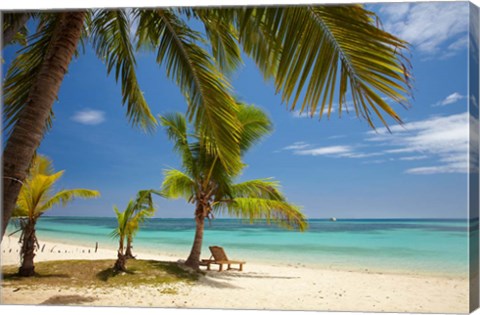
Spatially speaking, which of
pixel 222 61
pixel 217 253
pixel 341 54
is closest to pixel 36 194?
pixel 217 253

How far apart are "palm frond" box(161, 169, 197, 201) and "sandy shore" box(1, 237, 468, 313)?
0.68m

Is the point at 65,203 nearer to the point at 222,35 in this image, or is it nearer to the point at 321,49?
the point at 222,35

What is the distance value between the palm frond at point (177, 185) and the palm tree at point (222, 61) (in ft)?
2.70

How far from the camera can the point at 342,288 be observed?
4766 millimetres

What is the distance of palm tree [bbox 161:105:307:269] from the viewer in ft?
18.0

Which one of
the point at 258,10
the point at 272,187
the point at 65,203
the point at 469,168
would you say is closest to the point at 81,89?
the point at 65,203

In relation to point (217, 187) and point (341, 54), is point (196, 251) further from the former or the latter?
point (341, 54)

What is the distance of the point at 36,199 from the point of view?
540cm

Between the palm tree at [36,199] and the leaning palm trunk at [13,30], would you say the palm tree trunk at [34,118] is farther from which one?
the palm tree at [36,199]

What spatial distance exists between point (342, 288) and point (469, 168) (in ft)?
5.21

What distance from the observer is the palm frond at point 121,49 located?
3.99m

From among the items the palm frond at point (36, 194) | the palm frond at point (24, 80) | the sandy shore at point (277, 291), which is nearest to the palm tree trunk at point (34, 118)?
the palm frond at point (24, 80)

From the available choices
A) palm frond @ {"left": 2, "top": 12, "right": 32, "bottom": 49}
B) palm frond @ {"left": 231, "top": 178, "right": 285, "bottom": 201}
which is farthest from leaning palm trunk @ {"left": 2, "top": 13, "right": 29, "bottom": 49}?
palm frond @ {"left": 231, "top": 178, "right": 285, "bottom": 201}

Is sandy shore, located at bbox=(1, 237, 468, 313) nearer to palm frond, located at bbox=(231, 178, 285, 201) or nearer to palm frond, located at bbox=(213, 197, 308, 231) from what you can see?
palm frond, located at bbox=(213, 197, 308, 231)
